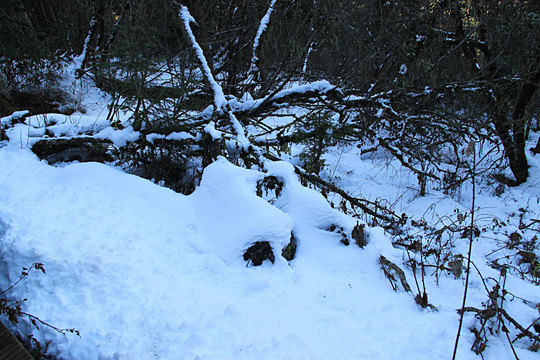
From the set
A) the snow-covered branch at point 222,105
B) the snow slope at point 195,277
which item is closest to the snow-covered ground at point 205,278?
the snow slope at point 195,277

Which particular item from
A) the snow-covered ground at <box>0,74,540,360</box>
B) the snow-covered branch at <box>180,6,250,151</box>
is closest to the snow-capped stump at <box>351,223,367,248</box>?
the snow-covered ground at <box>0,74,540,360</box>

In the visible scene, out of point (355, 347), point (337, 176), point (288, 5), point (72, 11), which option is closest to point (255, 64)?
point (288, 5)

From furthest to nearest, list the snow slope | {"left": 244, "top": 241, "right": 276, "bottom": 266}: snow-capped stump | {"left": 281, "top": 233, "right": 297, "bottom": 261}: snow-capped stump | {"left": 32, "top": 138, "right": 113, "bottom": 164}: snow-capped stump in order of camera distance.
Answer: {"left": 32, "top": 138, "right": 113, "bottom": 164}: snow-capped stump → {"left": 281, "top": 233, "right": 297, "bottom": 261}: snow-capped stump → {"left": 244, "top": 241, "right": 276, "bottom": 266}: snow-capped stump → the snow slope

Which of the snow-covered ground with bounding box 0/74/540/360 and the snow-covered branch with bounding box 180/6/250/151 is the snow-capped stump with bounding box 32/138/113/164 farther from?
the snow-covered branch with bounding box 180/6/250/151

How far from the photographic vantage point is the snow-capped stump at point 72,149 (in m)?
3.04

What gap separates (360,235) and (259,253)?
2.73ft

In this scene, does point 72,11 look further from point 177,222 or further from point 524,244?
point 524,244

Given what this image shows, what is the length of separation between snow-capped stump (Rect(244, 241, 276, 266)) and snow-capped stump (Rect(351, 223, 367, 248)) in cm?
72

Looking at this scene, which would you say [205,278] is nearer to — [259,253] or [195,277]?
[195,277]

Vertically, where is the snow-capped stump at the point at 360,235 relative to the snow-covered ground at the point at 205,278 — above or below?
above

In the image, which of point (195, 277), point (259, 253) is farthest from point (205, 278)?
point (259, 253)

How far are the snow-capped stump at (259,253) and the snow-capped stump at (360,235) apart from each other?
2.35 ft

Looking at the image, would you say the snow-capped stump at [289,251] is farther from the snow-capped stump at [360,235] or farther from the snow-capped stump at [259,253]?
the snow-capped stump at [360,235]

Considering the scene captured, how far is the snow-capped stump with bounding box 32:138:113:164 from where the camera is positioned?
304cm
